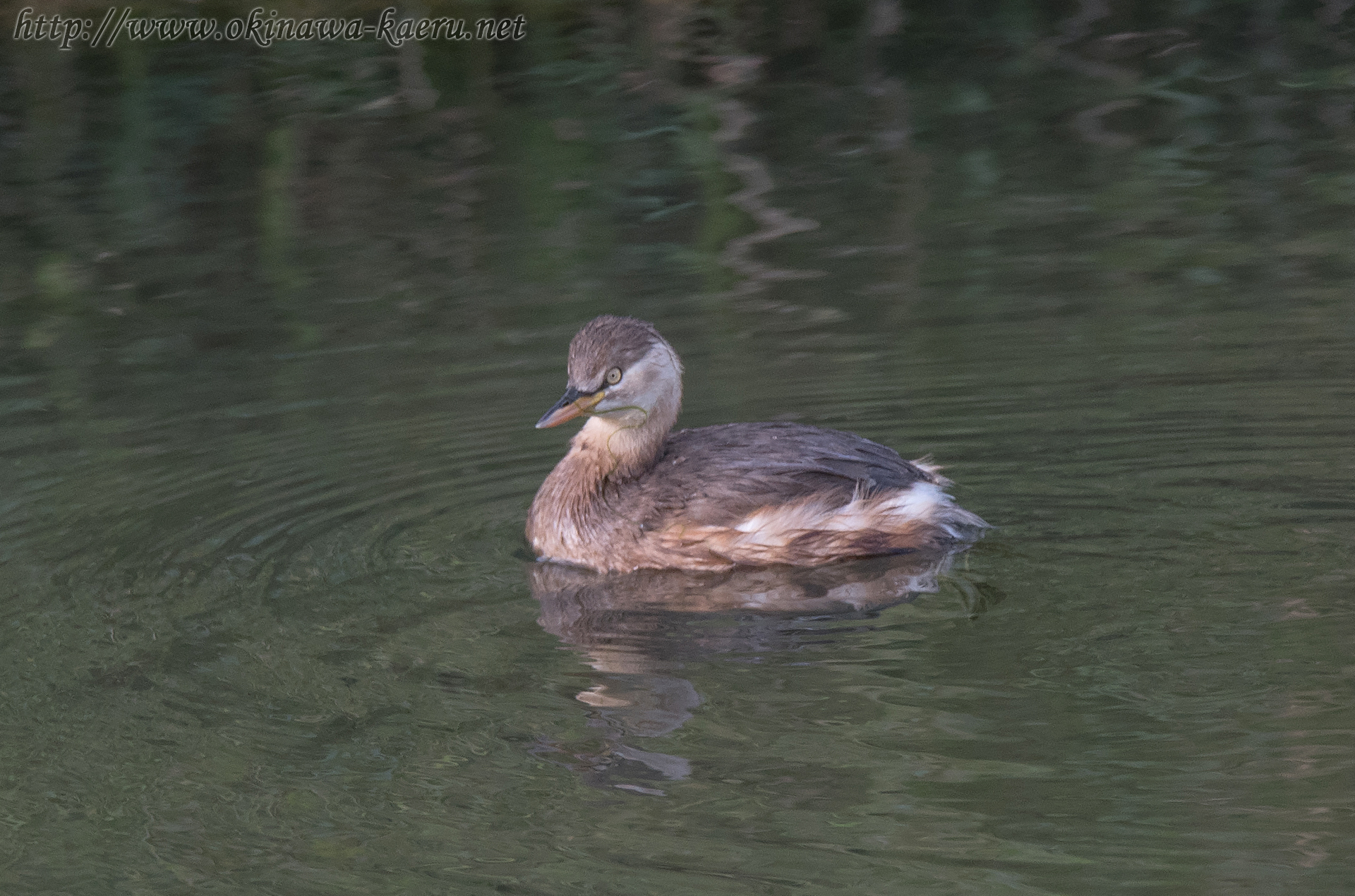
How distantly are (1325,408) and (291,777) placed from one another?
15.1 ft

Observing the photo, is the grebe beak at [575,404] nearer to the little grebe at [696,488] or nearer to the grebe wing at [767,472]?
the little grebe at [696,488]

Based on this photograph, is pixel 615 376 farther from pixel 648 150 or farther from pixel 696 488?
pixel 648 150

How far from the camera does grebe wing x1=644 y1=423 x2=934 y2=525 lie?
638 cm

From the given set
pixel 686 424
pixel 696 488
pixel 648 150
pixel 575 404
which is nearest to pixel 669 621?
pixel 696 488

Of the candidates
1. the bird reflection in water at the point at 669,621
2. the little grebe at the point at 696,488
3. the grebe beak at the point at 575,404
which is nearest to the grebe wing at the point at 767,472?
the little grebe at the point at 696,488

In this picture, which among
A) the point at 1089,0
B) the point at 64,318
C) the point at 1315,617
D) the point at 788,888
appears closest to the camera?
the point at 788,888

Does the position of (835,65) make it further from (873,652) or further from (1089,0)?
(873,652)

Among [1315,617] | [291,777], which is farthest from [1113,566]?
[291,777]

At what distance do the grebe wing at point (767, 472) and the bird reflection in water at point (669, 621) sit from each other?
0.82 ft

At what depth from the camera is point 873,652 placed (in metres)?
5.34

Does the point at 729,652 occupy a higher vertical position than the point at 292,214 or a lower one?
lower

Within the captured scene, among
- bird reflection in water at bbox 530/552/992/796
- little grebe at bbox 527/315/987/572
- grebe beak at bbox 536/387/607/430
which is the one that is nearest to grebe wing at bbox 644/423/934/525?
little grebe at bbox 527/315/987/572

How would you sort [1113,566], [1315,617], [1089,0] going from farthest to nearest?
[1089,0], [1113,566], [1315,617]

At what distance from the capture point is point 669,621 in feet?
19.3
